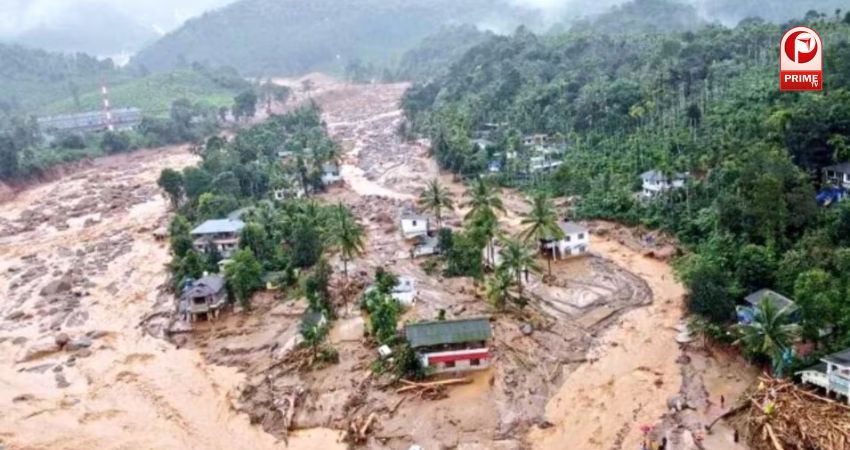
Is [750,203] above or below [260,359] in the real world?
above

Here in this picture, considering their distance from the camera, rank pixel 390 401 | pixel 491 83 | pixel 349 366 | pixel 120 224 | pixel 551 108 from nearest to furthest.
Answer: pixel 390 401 < pixel 349 366 < pixel 120 224 < pixel 551 108 < pixel 491 83

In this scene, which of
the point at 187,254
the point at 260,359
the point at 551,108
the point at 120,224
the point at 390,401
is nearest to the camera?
the point at 390,401

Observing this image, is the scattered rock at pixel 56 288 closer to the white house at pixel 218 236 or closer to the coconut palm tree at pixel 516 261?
the white house at pixel 218 236

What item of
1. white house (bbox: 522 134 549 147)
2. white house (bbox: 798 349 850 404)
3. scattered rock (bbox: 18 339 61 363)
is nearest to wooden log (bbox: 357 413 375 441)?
white house (bbox: 798 349 850 404)

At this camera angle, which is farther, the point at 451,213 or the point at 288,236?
the point at 451,213

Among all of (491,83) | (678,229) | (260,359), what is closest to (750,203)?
(678,229)

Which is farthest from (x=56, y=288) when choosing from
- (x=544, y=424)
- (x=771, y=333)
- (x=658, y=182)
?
(x=771, y=333)

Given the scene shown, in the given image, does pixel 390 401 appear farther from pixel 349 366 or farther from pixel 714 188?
pixel 714 188
